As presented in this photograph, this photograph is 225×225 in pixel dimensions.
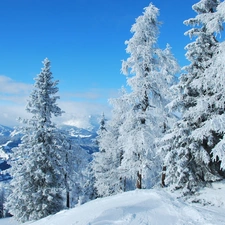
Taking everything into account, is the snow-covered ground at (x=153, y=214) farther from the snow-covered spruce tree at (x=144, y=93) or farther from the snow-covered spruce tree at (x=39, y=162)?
the snow-covered spruce tree at (x=39, y=162)

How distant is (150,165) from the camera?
14211 millimetres

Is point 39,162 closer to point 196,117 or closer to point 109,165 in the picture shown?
point 109,165

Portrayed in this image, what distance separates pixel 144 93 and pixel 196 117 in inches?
151

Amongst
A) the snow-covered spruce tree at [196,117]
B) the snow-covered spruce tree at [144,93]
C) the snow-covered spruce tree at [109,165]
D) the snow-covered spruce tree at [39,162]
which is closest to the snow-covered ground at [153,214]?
the snow-covered spruce tree at [196,117]

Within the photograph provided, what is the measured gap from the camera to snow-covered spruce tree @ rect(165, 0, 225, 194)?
38.3ft

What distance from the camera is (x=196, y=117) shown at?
40.1 ft

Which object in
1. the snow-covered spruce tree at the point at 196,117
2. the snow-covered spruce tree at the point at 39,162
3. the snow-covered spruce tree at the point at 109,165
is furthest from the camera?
the snow-covered spruce tree at the point at 109,165

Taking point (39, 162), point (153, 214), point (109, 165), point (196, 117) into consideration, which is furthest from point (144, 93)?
point (109, 165)

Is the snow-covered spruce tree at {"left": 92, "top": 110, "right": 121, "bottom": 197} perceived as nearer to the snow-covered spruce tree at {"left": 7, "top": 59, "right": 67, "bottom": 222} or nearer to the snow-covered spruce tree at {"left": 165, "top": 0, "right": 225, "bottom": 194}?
the snow-covered spruce tree at {"left": 7, "top": 59, "right": 67, "bottom": 222}

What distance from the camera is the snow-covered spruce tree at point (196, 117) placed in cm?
1167

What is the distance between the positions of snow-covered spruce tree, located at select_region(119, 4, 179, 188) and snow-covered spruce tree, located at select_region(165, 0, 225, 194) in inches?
62.9

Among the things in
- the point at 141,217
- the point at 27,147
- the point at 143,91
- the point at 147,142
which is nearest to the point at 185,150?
the point at 147,142

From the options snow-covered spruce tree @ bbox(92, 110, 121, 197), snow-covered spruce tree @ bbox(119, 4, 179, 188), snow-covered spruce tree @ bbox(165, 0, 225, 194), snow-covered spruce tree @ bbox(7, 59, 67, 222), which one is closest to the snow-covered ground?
snow-covered spruce tree @ bbox(165, 0, 225, 194)

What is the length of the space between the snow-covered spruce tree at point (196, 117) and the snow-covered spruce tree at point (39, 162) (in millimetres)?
10155
